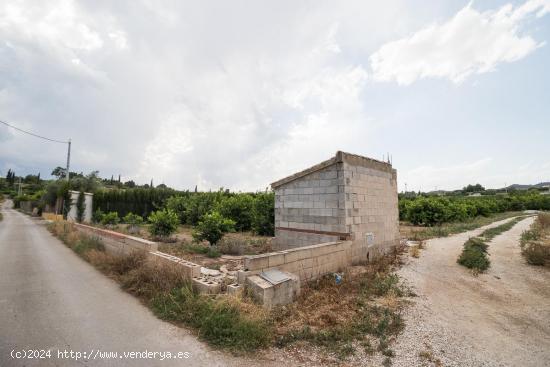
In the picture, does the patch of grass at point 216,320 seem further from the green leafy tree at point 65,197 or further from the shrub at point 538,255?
the green leafy tree at point 65,197

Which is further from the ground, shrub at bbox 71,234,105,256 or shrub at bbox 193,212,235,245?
shrub at bbox 193,212,235,245

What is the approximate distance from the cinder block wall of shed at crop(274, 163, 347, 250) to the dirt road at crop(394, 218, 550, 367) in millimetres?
2638

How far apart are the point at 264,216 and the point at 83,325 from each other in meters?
10.7

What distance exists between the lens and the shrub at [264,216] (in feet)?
47.4

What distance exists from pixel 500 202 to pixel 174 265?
56815 millimetres

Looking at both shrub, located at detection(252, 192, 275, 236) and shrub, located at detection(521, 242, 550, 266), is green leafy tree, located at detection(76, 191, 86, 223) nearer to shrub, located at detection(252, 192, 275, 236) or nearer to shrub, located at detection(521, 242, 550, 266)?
shrub, located at detection(252, 192, 275, 236)

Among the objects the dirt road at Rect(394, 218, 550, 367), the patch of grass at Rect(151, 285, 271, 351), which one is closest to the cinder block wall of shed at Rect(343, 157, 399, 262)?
the dirt road at Rect(394, 218, 550, 367)

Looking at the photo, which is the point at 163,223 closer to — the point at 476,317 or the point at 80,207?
the point at 476,317

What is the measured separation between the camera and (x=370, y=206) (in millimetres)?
9203

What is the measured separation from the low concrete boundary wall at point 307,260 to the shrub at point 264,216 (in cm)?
696

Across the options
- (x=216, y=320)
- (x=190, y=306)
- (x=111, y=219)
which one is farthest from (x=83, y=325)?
(x=111, y=219)

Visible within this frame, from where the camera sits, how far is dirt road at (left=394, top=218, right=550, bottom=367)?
3.63 meters

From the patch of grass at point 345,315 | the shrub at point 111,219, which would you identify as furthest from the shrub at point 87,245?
the patch of grass at point 345,315

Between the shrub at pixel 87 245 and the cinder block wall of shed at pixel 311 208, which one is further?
the shrub at pixel 87 245
